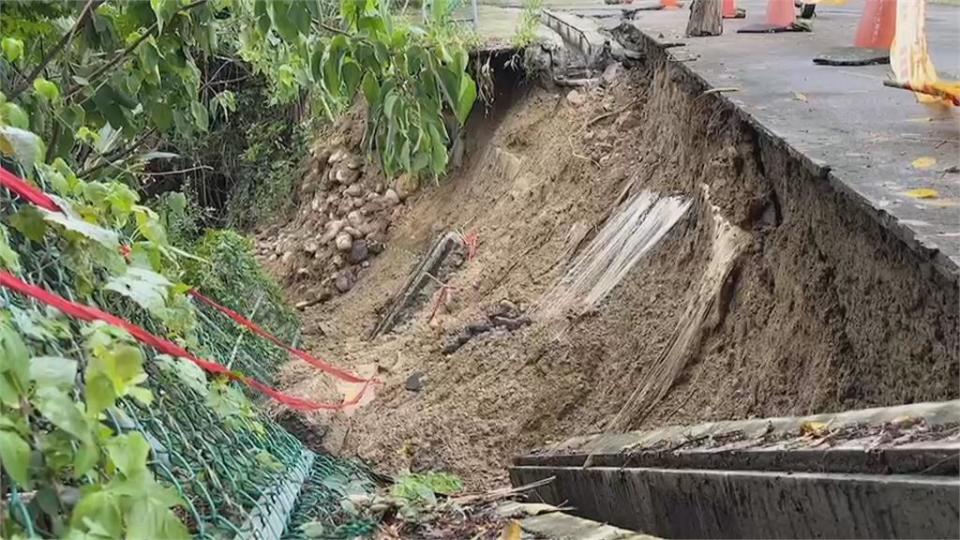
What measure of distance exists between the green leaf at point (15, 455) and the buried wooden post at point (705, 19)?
241 inches

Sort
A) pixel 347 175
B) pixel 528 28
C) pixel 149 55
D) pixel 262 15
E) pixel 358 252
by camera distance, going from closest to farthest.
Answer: pixel 262 15
pixel 149 55
pixel 528 28
pixel 358 252
pixel 347 175

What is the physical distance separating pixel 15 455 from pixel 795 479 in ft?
4.00

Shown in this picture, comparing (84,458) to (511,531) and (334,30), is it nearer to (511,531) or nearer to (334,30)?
(511,531)

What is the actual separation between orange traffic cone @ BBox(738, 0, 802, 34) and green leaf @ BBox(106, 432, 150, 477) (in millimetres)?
6507

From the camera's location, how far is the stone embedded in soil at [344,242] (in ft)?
28.7

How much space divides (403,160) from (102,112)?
39.5 inches

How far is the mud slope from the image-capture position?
280 cm

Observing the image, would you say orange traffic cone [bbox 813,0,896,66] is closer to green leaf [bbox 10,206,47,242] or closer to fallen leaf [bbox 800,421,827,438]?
fallen leaf [bbox 800,421,827,438]

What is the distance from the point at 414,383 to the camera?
19.8 feet

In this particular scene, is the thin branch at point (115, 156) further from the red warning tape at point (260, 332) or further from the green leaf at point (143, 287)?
the green leaf at point (143, 287)

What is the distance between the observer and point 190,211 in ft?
32.1

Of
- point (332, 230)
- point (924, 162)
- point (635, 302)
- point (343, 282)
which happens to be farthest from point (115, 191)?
point (332, 230)

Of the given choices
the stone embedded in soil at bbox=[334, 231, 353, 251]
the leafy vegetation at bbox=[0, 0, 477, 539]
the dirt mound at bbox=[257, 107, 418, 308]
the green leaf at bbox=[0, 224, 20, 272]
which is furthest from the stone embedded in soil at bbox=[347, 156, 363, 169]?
the green leaf at bbox=[0, 224, 20, 272]

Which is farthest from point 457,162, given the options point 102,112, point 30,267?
point 30,267
